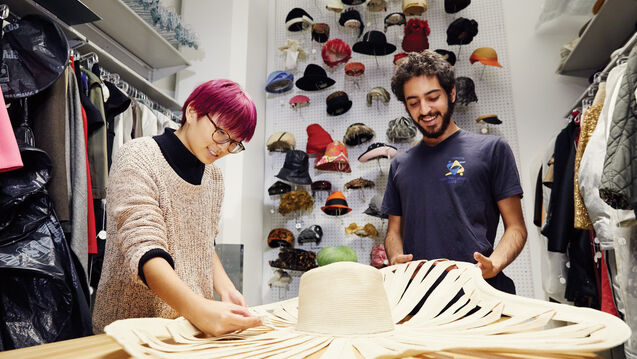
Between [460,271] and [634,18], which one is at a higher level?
[634,18]

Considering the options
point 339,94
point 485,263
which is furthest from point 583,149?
point 339,94

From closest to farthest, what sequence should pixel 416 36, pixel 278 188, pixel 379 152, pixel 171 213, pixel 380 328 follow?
pixel 380 328, pixel 171 213, pixel 379 152, pixel 416 36, pixel 278 188

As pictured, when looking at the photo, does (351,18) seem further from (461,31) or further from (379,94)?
(461,31)

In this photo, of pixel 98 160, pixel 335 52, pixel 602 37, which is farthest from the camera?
pixel 335 52

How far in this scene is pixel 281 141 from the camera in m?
3.37

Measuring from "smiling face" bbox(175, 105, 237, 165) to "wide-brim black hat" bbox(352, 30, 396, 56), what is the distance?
244cm

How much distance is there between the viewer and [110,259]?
0.94 m

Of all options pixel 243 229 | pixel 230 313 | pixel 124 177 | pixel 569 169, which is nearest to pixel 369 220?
pixel 243 229

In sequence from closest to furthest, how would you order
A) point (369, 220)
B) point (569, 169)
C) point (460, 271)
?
point (460, 271) → point (569, 169) → point (369, 220)

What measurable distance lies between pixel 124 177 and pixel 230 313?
496mm

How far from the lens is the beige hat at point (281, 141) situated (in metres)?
3.37

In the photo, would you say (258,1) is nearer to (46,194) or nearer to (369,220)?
(369,220)

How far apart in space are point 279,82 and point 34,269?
2640 mm

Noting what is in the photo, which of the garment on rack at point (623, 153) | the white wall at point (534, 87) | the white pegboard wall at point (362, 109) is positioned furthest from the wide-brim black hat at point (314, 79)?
the garment on rack at point (623, 153)
